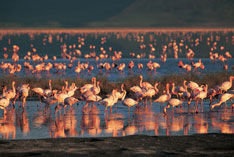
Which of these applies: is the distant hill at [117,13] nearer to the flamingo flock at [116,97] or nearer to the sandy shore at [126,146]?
the flamingo flock at [116,97]

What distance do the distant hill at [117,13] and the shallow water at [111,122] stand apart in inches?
4982

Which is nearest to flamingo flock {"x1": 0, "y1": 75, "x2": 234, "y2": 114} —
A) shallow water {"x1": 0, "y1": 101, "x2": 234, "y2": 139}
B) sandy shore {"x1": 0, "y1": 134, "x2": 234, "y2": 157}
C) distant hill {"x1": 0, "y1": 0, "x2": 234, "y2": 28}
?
shallow water {"x1": 0, "y1": 101, "x2": 234, "y2": 139}

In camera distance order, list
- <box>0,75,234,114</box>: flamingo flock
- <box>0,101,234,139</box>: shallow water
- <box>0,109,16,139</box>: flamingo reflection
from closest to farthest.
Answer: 1. <box>0,109,16,139</box>: flamingo reflection
2. <box>0,101,234,139</box>: shallow water
3. <box>0,75,234,114</box>: flamingo flock

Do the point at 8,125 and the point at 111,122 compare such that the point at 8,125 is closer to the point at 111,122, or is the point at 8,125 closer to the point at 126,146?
the point at 111,122

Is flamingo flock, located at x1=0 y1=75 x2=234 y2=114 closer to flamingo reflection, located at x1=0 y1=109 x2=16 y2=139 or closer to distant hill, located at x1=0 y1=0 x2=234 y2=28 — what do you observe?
flamingo reflection, located at x1=0 y1=109 x2=16 y2=139

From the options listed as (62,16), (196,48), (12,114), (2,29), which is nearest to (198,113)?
(12,114)

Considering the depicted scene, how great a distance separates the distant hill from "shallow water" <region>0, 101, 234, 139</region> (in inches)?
4982

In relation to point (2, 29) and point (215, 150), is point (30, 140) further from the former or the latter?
point (2, 29)

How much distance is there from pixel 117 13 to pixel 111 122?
147849 mm

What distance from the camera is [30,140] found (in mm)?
13531

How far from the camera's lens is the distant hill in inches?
5837

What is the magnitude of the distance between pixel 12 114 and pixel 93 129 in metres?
4.55

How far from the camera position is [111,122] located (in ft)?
56.0

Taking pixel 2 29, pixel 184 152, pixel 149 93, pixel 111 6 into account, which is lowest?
pixel 184 152
